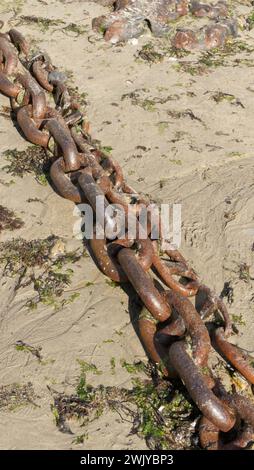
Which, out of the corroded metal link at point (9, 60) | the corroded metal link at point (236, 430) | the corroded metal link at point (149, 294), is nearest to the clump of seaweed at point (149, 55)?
the corroded metal link at point (9, 60)

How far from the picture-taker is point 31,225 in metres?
4.60

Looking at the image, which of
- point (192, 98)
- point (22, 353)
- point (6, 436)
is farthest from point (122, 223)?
point (192, 98)

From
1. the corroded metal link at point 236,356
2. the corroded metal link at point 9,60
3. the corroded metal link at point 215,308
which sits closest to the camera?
the corroded metal link at point 236,356

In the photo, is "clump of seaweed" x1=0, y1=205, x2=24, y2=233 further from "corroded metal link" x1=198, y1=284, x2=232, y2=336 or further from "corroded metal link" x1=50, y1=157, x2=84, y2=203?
"corroded metal link" x1=198, y1=284, x2=232, y2=336

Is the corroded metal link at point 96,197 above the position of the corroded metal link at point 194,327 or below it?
above

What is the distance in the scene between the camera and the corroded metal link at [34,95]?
5199mm

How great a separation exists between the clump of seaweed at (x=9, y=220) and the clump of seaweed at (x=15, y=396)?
5.00 ft

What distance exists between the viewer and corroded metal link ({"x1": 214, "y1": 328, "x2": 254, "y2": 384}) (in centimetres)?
344

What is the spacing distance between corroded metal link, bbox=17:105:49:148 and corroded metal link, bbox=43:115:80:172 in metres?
0.11

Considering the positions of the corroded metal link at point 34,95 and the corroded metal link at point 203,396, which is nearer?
the corroded metal link at point 203,396

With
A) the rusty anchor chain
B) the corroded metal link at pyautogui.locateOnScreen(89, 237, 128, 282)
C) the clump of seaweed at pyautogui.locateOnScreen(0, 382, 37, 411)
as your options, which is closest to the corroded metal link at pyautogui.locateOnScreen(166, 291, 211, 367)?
the rusty anchor chain

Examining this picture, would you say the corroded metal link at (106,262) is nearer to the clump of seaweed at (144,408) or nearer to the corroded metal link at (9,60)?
the clump of seaweed at (144,408)

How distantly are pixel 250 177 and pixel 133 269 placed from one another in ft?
7.39

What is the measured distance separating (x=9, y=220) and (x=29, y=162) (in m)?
0.83
